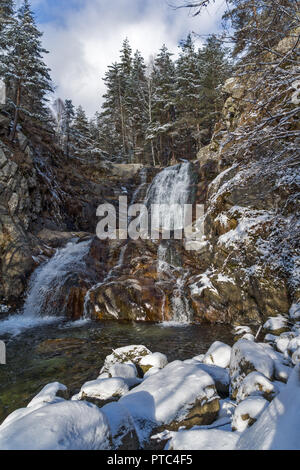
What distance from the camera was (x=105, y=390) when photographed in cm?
366

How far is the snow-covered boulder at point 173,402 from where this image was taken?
111 inches

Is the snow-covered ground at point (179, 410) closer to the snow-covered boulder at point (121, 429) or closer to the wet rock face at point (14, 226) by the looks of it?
the snow-covered boulder at point (121, 429)

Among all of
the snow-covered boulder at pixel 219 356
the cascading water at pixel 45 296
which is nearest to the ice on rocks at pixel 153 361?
the snow-covered boulder at pixel 219 356

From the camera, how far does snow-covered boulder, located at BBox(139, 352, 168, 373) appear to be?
504cm

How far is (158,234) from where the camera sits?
586 inches

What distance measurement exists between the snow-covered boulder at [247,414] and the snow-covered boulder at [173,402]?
501 millimetres

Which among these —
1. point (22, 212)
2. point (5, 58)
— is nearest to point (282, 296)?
point (22, 212)

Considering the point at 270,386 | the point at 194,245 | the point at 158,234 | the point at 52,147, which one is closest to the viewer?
the point at 270,386

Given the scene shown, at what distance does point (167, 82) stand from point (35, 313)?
26.1m

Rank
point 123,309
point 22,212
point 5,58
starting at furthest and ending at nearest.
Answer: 1. point 5,58
2. point 22,212
3. point 123,309

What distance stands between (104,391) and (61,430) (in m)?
1.87

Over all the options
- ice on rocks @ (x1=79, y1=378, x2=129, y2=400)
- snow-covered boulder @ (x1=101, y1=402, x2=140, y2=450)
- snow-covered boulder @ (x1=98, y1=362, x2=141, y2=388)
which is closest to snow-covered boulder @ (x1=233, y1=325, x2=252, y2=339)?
snow-covered boulder @ (x1=98, y1=362, x2=141, y2=388)

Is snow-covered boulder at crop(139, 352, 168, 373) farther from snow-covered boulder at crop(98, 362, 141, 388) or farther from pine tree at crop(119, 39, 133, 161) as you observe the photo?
pine tree at crop(119, 39, 133, 161)
